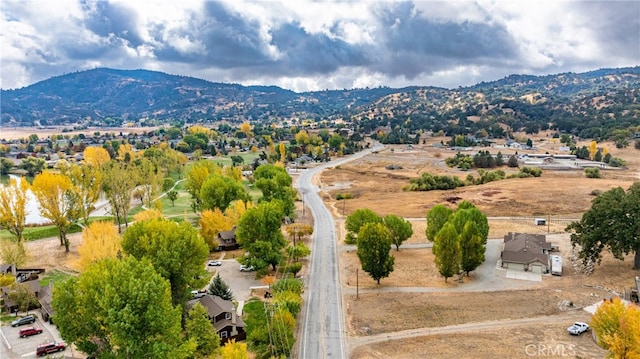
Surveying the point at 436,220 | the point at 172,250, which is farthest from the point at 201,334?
the point at 436,220

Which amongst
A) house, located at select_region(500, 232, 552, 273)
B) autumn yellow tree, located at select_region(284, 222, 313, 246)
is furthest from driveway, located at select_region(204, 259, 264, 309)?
house, located at select_region(500, 232, 552, 273)

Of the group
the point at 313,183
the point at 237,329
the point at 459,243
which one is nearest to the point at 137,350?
the point at 237,329

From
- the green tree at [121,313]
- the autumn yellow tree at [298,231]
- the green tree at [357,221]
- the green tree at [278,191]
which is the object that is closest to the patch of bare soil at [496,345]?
the green tree at [121,313]

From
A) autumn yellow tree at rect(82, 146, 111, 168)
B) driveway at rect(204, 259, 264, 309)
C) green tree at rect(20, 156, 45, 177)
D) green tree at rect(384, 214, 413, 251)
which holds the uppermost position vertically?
autumn yellow tree at rect(82, 146, 111, 168)

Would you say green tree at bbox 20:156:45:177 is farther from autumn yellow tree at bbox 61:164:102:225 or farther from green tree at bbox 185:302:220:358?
green tree at bbox 185:302:220:358

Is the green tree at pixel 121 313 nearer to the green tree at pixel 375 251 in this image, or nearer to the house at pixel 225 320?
the house at pixel 225 320

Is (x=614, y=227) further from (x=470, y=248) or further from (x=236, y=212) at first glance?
(x=236, y=212)

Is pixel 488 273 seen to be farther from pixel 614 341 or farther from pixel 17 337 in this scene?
pixel 17 337

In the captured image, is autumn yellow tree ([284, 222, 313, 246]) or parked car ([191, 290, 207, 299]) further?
autumn yellow tree ([284, 222, 313, 246])
